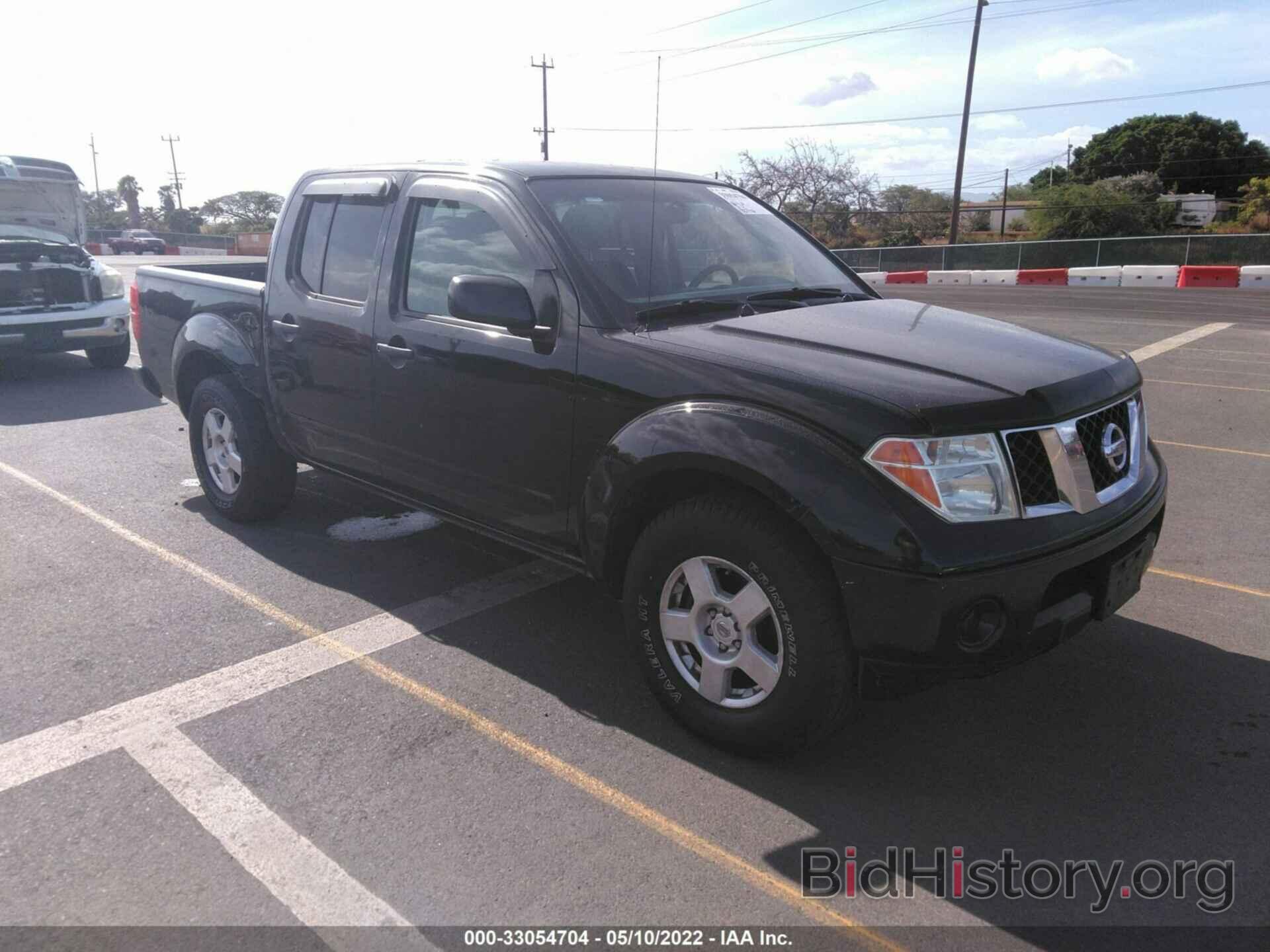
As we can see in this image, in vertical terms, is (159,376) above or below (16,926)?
above

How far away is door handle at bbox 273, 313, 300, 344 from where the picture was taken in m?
4.80

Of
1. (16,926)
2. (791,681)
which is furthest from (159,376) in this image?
(791,681)

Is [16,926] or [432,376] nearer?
[16,926]

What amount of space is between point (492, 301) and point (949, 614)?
6.18 feet

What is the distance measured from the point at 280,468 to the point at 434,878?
11.0 feet

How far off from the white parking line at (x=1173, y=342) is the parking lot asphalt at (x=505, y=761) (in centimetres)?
825

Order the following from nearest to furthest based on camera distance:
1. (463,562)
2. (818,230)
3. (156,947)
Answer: (156,947) < (463,562) < (818,230)

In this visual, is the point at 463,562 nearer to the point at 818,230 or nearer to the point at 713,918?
the point at 713,918

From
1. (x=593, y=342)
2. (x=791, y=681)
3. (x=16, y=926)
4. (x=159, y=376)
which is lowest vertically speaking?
(x=16, y=926)

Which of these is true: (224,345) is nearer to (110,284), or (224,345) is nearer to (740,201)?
(740,201)

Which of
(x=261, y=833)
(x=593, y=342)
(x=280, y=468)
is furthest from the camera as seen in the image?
(x=280, y=468)

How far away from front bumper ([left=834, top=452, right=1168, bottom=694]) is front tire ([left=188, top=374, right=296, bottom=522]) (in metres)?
3.58

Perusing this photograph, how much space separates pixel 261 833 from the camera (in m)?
2.89

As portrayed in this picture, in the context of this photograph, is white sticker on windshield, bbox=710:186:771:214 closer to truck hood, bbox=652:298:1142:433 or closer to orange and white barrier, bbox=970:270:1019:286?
truck hood, bbox=652:298:1142:433
